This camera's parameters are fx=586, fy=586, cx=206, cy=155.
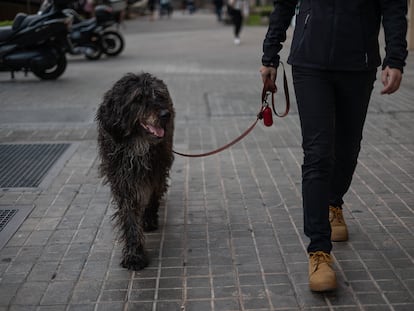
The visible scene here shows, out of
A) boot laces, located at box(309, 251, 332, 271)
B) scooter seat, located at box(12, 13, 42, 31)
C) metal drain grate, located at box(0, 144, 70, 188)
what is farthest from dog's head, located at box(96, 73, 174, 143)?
scooter seat, located at box(12, 13, 42, 31)

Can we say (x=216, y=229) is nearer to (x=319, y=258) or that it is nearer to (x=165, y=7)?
(x=319, y=258)

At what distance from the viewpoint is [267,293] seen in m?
3.64

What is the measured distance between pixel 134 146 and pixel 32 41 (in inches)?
339

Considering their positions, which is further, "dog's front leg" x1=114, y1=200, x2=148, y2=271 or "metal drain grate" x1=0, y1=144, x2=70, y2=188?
"metal drain grate" x1=0, y1=144, x2=70, y2=188

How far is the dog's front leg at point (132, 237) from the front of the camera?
4.00 meters

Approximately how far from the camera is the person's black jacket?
3.51m

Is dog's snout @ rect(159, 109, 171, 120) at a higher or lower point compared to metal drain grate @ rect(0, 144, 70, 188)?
higher

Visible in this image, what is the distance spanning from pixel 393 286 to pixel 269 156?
312 centimetres

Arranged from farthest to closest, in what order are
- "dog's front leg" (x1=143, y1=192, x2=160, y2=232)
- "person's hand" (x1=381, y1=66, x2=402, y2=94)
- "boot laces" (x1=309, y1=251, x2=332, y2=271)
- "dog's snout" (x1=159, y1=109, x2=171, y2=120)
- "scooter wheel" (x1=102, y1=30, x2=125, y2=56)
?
"scooter wheel" (x1=102, y1=30, x2=125, y2=56), "dog's front leg" (x1=143, y1=192, x2=160, y2=232), "dog's snout" (x1=159, y1=109, x2=171, y2=120), "boot laces" (x1=309, y1=251, x2=332, y2=271), "person's hand" (x1=381, y1=66, x2=402, y2=94)

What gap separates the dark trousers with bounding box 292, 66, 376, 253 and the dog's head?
0.90 m

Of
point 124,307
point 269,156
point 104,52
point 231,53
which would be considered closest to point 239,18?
point 231,53

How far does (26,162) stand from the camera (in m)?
6.57

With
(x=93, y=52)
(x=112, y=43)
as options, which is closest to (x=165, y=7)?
(x=112, y=43)

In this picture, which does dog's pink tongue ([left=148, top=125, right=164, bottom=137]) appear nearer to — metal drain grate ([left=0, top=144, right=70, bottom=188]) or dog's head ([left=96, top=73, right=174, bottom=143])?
dog's head ([left=96, top=73, right=174, bottom=143])
